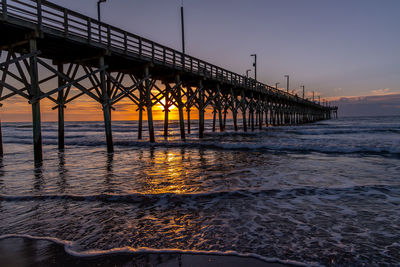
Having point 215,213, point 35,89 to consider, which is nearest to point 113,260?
point 215,213

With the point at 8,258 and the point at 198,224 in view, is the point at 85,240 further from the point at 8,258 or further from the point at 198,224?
the point at 198,224

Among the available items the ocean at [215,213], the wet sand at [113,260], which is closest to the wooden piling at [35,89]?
the ocean at [215,213]

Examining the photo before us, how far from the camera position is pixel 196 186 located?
5.39 meters

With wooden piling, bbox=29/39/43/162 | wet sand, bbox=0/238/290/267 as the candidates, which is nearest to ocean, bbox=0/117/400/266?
wet sand, bbox=0/238/290/267

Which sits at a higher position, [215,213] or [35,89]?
[35,89]

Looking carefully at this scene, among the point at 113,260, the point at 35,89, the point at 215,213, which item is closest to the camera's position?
the point at 113,260

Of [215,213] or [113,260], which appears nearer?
[113,260]

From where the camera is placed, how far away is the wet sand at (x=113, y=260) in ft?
7.83

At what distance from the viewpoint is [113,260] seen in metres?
2.45

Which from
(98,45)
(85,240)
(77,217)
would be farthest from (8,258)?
(98,45)

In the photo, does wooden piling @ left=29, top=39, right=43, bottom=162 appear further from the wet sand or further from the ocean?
the wet sand

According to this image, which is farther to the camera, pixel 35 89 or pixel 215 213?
pixel 35 89

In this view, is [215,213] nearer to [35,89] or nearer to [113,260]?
[113,260]

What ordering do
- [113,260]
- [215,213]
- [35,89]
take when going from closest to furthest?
1. [113,260]
2. [215,213]
3. [35,89]
